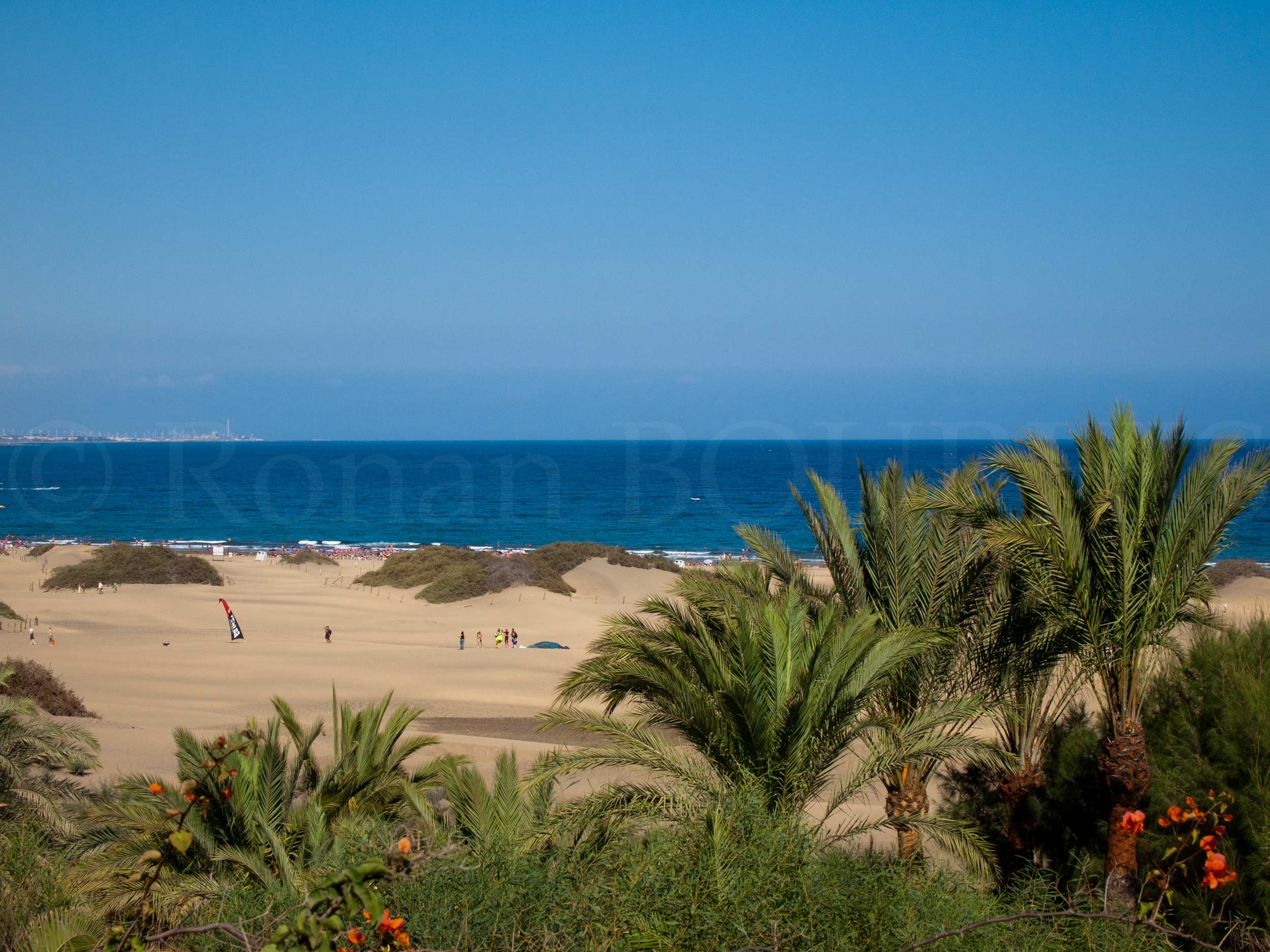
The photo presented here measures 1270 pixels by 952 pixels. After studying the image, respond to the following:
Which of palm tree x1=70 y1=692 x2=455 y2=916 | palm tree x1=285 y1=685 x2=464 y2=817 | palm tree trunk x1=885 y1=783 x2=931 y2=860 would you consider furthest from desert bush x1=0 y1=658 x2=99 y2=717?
palm tree trunk x1=885 y1=783 x2=931 y2=860

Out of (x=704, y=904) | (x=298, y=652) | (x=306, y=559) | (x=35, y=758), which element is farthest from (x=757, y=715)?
(x=306, y=559)

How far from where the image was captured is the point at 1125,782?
8445 mm

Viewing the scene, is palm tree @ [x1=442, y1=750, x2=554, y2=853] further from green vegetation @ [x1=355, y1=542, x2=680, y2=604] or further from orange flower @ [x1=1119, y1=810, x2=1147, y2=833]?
green vegetation @ [x1=355, y1=542, x2=680, y2=604]

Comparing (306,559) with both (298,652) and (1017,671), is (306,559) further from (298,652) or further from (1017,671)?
(1017,671)

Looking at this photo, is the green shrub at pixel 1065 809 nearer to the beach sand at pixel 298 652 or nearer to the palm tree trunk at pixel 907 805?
the palm tree trunk at pixel 907 805

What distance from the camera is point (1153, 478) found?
339 inches

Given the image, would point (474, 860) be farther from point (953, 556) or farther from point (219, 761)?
point (953, 556)

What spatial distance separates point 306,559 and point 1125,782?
49.6 m

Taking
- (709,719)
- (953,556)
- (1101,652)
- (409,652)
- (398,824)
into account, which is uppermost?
(953,556)

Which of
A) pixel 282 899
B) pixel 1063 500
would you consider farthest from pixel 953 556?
pixel 282 899

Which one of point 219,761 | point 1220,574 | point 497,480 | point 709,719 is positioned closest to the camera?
point 219,761

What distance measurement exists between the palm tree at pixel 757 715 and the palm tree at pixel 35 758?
20.2 ft

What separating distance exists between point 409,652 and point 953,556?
2201 cm

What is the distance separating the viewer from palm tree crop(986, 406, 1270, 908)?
331 inches
